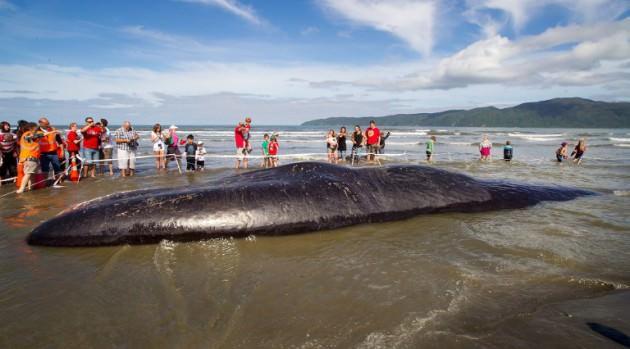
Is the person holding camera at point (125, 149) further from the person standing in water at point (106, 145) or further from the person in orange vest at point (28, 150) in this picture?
the person in orange vest at point (28, 150)

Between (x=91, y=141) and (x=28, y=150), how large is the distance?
124 inches

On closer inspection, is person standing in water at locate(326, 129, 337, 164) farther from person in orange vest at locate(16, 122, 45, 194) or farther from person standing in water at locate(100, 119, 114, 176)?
person in orange vest at locate(16, 122, 45, 194)

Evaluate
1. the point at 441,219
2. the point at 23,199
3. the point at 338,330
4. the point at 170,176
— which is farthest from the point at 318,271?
the point at 170,176

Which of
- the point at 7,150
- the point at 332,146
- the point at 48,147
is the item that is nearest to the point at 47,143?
the point at 48,147

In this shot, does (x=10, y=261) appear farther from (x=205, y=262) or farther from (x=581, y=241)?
(x=581, y=241)

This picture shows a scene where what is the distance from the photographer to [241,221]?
160 inches

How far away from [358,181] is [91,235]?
347 centimetres

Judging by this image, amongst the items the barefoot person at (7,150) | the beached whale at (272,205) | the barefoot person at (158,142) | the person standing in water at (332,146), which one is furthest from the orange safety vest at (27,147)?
the person standing in water at (332,146)

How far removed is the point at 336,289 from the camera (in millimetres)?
3049

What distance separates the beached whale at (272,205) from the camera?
3803 millimetres

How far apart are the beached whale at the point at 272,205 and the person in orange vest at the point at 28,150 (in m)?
5.79

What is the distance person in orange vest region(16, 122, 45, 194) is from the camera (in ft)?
27.5

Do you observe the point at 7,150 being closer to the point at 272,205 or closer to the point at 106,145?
the point at 106,145

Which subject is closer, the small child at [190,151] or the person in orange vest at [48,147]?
the person in orange vest at [48,147]
